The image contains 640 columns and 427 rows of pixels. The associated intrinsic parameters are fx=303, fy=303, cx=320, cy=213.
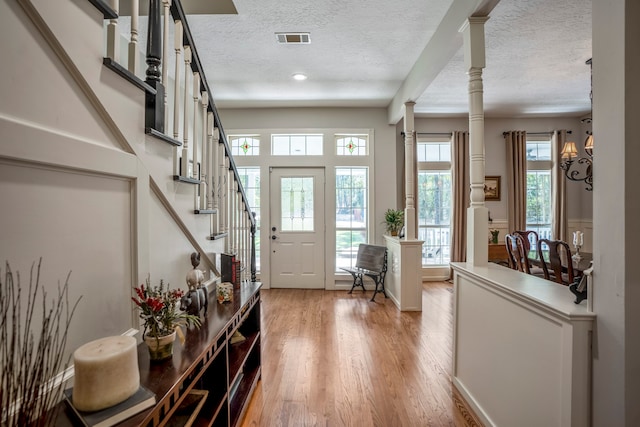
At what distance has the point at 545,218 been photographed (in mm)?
5648

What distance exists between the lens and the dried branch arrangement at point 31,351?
0.66m

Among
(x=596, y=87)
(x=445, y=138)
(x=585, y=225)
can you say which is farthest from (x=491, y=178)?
(x=596, y=87)

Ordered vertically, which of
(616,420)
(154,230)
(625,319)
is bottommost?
(616,420)

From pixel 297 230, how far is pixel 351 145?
5.64ft

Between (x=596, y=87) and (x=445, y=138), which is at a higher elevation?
(x=445, y=138)

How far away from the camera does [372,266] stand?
453 centimetres

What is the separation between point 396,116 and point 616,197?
12.2 ft

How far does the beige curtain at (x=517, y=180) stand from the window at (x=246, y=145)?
4565 mm

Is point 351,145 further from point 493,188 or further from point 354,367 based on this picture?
point 354,367

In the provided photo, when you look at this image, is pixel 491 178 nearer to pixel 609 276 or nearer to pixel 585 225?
pixel 585 225

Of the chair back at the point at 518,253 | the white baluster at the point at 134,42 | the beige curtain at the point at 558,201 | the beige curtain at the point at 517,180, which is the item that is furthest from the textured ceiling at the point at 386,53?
the chair back at the point at 518,253

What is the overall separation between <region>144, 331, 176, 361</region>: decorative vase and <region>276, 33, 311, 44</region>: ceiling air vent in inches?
115

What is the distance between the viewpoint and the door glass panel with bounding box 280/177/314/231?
5109 millimetres

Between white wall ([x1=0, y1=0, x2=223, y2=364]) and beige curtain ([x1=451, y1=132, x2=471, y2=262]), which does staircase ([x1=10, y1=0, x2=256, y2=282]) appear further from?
beige curtain ([x1=451, y1=132, x2=471, y2=262])
